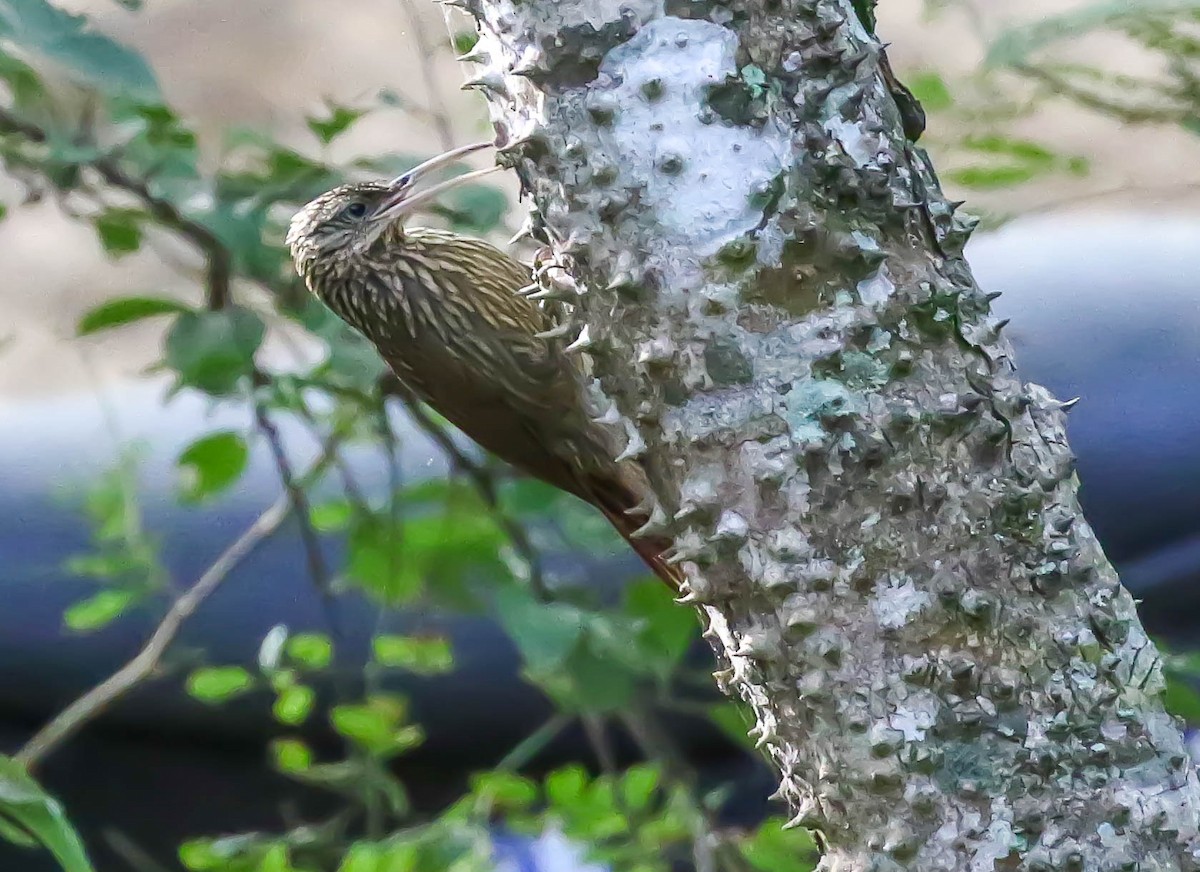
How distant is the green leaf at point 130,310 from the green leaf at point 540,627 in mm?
328

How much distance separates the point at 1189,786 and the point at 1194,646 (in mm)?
987

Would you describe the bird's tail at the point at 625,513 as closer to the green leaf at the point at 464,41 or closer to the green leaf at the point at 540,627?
the green leaf at the point at 540,627

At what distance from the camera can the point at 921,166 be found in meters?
0.51

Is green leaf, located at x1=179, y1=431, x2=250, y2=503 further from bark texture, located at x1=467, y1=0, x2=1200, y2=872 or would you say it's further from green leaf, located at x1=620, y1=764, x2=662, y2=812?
bark texture, located at x1=467, y1=0, x2=1200, y2=872

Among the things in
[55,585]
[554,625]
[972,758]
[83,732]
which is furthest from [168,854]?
[972,758]

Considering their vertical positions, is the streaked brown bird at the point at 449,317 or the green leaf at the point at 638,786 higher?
the streaked brown bird at the point at 449,317

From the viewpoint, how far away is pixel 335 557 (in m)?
1.47

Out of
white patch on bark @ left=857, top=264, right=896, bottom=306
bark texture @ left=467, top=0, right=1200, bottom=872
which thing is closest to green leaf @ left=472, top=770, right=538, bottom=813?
bark texture @ left=467, top=0, right=1200, bottom=872

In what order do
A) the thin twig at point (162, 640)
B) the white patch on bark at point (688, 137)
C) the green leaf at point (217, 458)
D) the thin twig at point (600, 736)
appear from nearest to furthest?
the white patch on bark at point (688, 137) < the green leaf at point (217, 458) < the thin twig at point (162, 640) < the thin twig at point (600, 736)

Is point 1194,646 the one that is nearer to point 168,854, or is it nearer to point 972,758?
point 972,758

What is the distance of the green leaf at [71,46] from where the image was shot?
0.69 m

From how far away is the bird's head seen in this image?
0.95 metres

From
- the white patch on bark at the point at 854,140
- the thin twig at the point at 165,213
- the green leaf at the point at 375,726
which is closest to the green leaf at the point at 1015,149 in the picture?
the white patch on bark at the point at 854,140

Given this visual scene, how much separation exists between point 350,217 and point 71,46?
0.30 m
